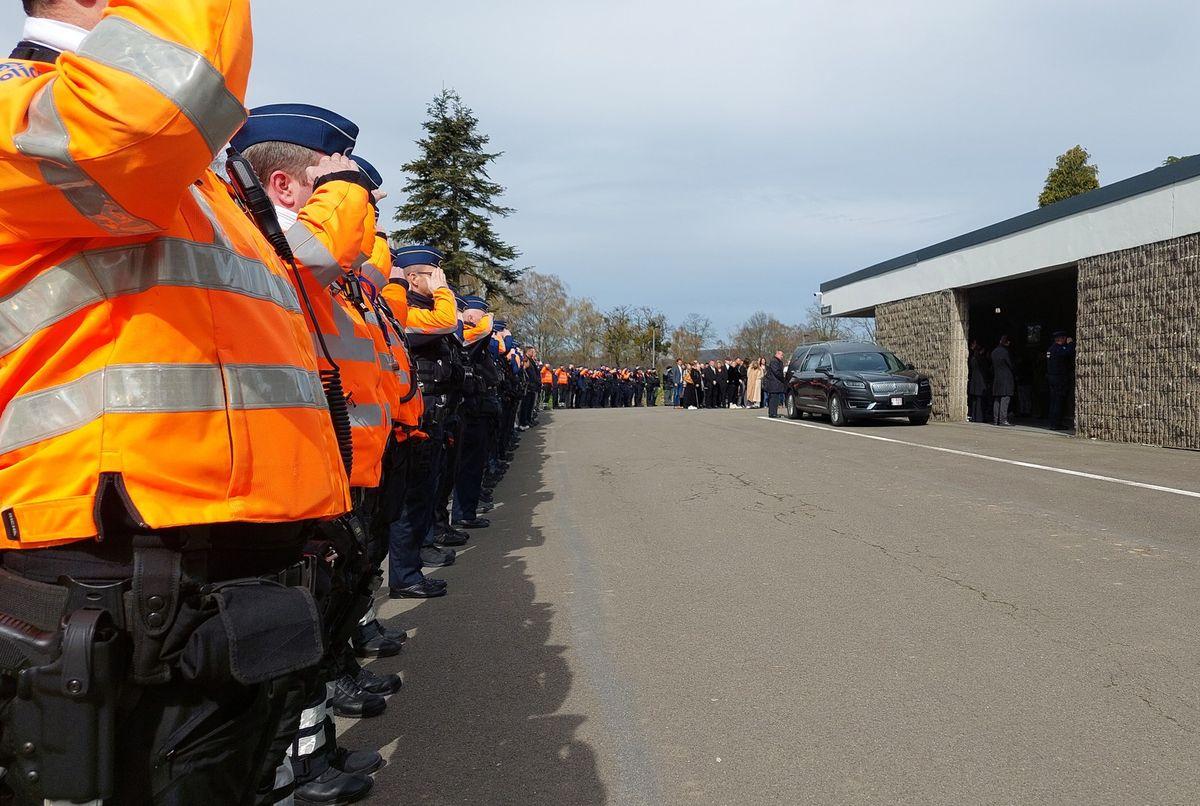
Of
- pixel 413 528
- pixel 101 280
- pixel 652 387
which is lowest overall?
pixel 413 528

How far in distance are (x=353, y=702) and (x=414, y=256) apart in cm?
344

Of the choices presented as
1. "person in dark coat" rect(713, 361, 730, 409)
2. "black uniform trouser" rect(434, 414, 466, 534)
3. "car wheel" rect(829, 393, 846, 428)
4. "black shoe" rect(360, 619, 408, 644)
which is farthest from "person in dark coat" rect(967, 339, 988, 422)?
"black shoe" rect(360, 619, 408, 644)

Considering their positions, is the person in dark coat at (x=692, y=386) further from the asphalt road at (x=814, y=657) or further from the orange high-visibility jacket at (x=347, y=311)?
the orange high-visibility jacket at (x=347, y=311)

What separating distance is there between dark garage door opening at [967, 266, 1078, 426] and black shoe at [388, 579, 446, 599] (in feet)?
66.6

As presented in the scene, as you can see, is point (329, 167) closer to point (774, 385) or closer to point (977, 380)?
point (977, 380)

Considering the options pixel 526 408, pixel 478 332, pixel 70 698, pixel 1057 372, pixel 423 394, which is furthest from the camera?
pixel 526 408

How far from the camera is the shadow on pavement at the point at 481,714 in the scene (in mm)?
3270

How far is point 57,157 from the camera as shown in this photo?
4.67 feet

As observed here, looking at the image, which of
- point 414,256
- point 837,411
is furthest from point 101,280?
point 837,411

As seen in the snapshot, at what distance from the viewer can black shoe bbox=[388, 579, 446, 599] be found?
600 cm

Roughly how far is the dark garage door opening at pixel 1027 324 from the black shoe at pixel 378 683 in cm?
2171

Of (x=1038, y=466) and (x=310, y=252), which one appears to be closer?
(x=310, y=252)

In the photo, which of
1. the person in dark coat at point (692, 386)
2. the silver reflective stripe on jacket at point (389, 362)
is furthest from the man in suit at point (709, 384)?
the silver reflective stripe on jacket at point (389, 362)

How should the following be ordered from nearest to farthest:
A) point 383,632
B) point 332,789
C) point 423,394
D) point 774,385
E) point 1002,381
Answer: point 332,789, point 383,632, point 423,394, point 1002,381, point 774,385
